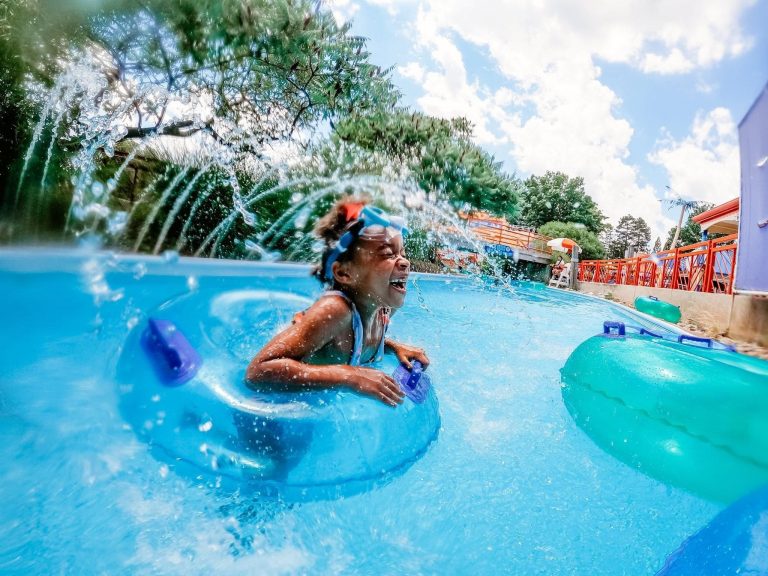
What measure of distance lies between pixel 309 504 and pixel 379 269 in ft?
3.20

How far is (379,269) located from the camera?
1.89m

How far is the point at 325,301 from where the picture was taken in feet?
6.03

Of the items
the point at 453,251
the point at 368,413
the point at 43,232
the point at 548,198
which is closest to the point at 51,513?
the point at 368,413

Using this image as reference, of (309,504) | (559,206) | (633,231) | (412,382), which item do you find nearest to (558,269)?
(559,206)

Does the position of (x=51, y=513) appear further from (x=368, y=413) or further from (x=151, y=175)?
(x=151, y=175)

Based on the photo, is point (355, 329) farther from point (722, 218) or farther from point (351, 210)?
point (722, 218)

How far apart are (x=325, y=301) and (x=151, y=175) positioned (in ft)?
33.2

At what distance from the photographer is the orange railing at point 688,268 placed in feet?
30.2

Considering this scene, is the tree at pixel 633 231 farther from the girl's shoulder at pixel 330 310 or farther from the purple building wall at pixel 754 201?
the girl's shoulder at pixel 330 310

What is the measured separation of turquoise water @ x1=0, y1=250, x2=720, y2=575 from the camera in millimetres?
1242

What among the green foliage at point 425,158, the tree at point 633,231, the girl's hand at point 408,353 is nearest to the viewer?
the girl's hand at point 408,353

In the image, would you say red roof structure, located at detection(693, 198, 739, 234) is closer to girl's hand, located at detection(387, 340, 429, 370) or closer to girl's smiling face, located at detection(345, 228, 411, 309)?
girl's hand, located at detection(387, 340, 429, 370)

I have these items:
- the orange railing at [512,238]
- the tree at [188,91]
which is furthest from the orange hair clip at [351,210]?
the orange railing at [512,238]

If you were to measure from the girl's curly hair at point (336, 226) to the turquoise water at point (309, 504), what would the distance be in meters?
0.69
